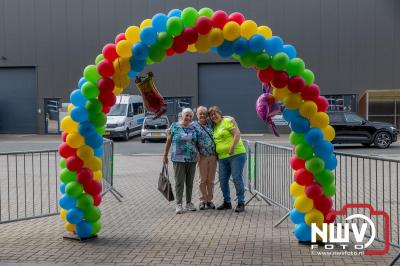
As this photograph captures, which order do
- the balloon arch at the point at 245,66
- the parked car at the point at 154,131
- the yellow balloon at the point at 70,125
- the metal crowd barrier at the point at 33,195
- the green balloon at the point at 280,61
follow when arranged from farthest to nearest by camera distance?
1. the parked car at the point at 154,131
2. the metal crowd barrier at the point at 33,195
3. the yellow balloon at the point at 70,125
4. the balloon arch at the point at 245,66
5. the green balloon at the point at 280,61

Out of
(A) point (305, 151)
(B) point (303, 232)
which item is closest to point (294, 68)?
(A) point (305, 151)

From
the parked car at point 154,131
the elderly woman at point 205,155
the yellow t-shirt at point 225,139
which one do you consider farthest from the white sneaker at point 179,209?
the parked car at point 154,131

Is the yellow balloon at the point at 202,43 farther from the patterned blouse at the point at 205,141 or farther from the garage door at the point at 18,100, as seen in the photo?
the garage door at the point at 18,100

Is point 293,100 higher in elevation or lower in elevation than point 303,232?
higher

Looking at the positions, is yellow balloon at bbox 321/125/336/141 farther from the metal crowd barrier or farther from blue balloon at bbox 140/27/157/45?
the metal crowd barrier

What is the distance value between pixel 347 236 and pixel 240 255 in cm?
140

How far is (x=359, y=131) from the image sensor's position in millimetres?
22734

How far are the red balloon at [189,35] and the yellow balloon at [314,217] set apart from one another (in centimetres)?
256

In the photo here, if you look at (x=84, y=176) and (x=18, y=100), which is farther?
(x=18, y=100)

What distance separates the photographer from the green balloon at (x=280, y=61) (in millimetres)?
6531

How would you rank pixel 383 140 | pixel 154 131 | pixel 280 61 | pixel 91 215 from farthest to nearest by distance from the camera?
pixel 154 131
pixel 383 140
pixel 91 215
pixel 280 61

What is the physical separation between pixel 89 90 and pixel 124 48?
0.68m

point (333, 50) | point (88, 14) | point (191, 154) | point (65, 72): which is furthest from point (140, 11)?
point (191, 154)

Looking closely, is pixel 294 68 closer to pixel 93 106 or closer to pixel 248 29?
pixel 248 29
